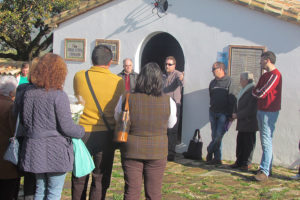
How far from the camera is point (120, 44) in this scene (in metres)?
8.79

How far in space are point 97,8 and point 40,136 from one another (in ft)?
19.5

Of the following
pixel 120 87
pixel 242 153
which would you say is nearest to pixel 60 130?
pixel 120 87

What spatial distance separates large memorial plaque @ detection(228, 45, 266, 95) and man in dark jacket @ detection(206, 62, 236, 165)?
0.40 m

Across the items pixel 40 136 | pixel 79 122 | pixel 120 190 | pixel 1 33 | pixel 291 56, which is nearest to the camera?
pixel 40 136

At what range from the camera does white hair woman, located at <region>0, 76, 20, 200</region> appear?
3.96m

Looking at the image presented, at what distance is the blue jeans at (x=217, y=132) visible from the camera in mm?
7285

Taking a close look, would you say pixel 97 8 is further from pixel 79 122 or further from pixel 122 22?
pixel 79 122

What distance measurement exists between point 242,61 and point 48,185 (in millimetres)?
4852

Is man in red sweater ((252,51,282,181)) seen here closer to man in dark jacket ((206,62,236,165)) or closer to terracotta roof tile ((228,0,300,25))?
man in dark jacket ((206,62,236,165))

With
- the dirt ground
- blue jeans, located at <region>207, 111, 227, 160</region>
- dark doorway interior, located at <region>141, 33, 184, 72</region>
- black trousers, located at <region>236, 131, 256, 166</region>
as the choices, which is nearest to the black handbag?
blue jeans, located at <region>207, 111, 227, 160</region>

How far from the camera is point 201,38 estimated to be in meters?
7.83

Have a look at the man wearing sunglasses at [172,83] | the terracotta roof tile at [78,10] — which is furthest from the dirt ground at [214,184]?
the terracotta roof tile at [78,10]

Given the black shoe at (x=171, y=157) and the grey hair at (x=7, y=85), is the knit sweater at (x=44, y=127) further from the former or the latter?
the black shoe at (x=171, y=157)

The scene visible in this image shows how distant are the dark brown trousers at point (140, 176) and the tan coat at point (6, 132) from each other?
3.70ft
